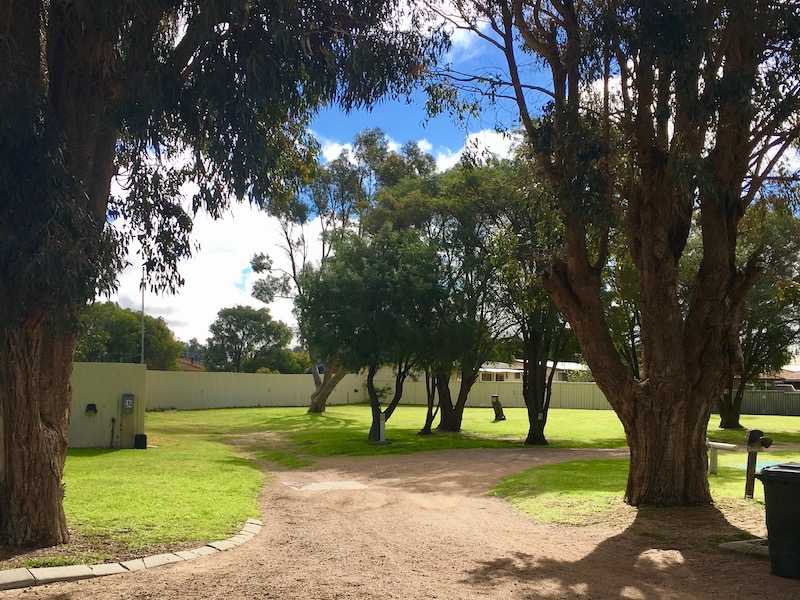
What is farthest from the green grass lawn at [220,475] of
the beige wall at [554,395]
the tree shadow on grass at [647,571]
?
the beige wall at [554,395]

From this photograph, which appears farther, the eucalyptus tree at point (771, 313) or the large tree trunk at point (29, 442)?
the eucalyptus tree at point (771, 313)

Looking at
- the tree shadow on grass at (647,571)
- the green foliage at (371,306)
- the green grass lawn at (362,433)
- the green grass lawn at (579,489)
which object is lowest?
the green grass lawn at (362,433)

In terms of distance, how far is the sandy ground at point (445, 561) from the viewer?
6191mm

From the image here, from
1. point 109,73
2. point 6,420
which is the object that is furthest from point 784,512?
point 109,73

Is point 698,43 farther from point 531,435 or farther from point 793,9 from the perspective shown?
point 531,435

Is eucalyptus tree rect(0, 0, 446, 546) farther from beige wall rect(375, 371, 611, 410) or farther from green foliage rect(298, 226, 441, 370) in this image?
beige wall rect(375, 371, 611, 410)

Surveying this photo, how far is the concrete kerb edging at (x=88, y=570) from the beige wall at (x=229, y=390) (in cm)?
3515

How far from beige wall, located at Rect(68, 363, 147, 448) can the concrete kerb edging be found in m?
11.6

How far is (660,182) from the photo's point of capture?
10.4 metres

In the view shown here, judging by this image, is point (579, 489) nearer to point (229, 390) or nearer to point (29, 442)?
point (29, 442)

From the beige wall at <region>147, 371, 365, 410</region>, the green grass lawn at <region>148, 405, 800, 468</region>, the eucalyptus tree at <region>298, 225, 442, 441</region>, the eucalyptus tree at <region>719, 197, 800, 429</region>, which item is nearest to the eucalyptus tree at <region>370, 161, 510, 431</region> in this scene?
the eucalyptus tree at <region>298, 225, 442, 441</region>

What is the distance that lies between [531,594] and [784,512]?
96.6 inches

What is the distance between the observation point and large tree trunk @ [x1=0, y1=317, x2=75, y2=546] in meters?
7.29

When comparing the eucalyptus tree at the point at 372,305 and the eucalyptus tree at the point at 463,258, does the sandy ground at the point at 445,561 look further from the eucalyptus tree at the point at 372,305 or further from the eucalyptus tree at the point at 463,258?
the eucalyptus tree at the point at 463,258
